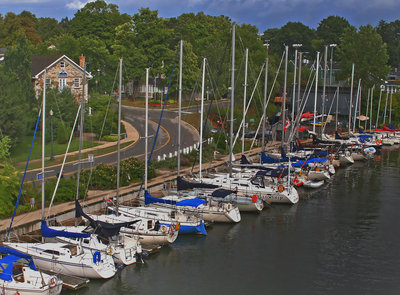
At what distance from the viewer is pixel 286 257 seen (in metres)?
34.9

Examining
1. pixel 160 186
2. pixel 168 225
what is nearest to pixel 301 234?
pixel 168 225

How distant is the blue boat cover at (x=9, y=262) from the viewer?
26.8 m

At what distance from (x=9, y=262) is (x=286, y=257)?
1681cm

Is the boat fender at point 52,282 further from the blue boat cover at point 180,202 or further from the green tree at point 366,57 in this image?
→ the green tree at point 366,57

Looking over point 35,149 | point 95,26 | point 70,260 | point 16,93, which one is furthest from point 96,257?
point 95,26

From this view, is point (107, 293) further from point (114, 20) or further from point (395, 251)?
point (114, 20)

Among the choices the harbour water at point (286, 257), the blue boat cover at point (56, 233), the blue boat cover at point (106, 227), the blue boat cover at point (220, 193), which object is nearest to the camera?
the harbour water at point (286, 257)

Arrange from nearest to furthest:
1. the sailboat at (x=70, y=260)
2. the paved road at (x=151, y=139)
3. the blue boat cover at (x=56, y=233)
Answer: the sailboat at (x=70, y=260), the blue boat cover at (x=56, y=233), the paved road at (x=151, y=139)

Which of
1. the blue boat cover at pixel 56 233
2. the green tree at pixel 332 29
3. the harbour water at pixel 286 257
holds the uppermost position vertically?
the green tree at pixel 332 29

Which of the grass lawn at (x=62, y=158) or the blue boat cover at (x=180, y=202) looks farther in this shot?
the grass lawn at (x=62, y=158)

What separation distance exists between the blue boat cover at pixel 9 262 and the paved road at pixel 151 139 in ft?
54.9

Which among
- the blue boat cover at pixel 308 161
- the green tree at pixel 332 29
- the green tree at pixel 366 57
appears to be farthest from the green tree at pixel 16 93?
the green tree at pixel 332 29

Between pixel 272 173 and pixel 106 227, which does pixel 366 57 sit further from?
pixel 106 227

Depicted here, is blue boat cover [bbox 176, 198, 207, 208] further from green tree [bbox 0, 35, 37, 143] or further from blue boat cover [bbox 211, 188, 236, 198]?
green tree [bbox 0, 35, 37, 143]
